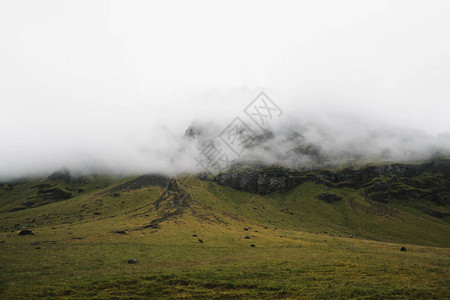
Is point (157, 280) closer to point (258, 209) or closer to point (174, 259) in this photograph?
point (174, 259)

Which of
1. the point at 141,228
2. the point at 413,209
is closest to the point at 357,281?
the point at 141,228

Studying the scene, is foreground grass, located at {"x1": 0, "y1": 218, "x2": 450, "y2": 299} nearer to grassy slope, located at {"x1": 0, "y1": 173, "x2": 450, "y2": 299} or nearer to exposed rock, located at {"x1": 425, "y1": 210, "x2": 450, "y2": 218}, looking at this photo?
grassy slope, located at {"x1": 0, "y1": 173, "x2": 450, "y2": 299}

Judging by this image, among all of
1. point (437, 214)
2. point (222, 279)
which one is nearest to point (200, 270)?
point (222, 279)

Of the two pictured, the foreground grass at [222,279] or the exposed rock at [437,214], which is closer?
the foreground grass at [222,279]

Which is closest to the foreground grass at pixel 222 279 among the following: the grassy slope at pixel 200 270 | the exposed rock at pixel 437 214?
the grassy slope at pixel 200 270

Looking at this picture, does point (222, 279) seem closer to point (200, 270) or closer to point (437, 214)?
point (200, 270)

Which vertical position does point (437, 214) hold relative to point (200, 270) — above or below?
below

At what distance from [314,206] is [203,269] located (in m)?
188

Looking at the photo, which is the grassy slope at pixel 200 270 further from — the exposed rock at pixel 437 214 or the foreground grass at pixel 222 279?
the exposed rock at pixel 437 214

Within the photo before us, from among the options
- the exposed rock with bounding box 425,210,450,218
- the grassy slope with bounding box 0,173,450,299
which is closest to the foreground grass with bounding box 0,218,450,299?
the grassy slope with bounding box 0,173,450,299

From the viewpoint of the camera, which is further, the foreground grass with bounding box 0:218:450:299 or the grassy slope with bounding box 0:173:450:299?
the grassy slope with bounding box 0:173:450:299

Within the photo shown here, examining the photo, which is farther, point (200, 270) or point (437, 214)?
point (437, 214)

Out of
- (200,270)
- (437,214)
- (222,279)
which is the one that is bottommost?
(437,214)

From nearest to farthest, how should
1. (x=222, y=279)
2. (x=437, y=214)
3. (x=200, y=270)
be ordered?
(x=222, y=279) → (x=200, y=270) → (x=437, y=214)
